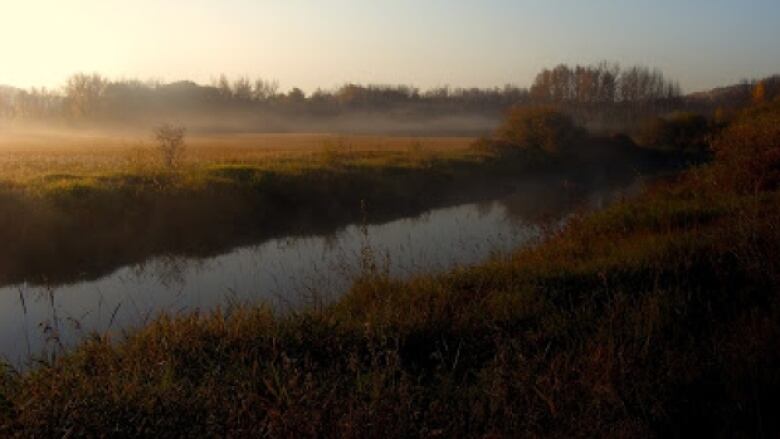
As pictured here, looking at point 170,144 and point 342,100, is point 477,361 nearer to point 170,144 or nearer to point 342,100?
point 170,144

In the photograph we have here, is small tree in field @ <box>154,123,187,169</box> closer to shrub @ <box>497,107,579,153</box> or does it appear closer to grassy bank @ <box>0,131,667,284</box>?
grassy bank @ <box>0,131,667,284</box>

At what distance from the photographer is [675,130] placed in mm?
48562

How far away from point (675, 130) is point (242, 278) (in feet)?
145

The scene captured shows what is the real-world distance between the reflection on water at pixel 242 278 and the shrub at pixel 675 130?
33.1 m

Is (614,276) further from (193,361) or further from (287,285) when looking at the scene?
(287,285)

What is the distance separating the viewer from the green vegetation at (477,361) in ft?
11.8

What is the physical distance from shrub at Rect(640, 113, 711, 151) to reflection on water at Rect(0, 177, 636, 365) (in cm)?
3307

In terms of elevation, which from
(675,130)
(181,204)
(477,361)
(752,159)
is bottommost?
(477,361)

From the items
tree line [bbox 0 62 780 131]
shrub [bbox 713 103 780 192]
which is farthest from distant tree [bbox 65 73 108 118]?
shrub [bbox 713 103 780 192]

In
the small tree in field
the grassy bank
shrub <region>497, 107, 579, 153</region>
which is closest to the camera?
the grassy bank

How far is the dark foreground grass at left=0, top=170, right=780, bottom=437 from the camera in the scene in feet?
11.8

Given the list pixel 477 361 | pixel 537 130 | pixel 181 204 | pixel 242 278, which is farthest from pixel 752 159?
pixel 537 130

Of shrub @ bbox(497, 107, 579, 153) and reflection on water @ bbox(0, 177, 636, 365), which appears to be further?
shrub @ bbox(497, 107, 579, 153)

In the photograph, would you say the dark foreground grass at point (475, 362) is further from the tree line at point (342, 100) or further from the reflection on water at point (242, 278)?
the tree line at point (342, 100)
